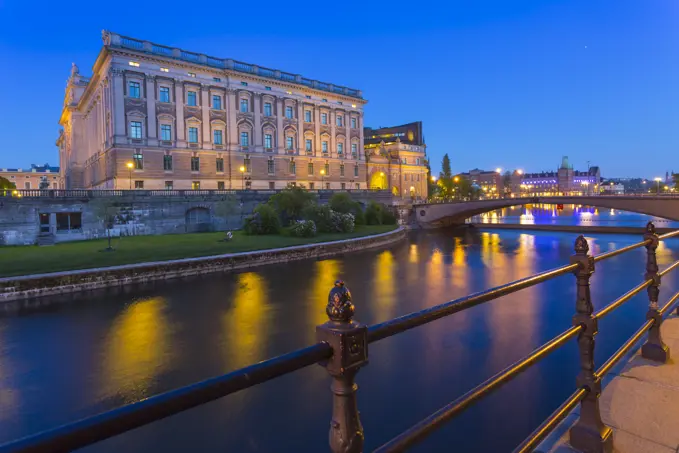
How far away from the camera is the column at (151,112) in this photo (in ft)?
164

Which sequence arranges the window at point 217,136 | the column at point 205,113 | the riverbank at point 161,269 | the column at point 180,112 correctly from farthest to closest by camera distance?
the window at point 217,136
the column at point 205,113
the column at point 180,112
the riverbank at point 161,269

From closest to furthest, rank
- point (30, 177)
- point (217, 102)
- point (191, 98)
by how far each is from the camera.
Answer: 1. point (191, 98)
2. point (217, 102)
3. point (30, 177)

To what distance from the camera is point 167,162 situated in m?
52.1

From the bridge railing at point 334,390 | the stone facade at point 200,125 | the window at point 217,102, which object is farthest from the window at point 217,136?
the bridge railing at point 334,390

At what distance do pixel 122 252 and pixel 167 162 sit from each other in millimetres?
27712

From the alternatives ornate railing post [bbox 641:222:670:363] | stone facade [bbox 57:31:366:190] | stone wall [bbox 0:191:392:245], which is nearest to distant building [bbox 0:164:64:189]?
stone facade [bbox 57:31:366:190]

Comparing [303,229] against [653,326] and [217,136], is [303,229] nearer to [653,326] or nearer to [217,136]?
[217,136]

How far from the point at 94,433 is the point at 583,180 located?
206 metres

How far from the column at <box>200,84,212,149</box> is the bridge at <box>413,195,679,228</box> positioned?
32.7 metres

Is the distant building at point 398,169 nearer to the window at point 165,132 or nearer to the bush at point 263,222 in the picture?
the window at point 165,132

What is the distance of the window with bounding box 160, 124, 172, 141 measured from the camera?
51597 mm

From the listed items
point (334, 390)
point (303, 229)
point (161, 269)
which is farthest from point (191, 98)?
point (334, 390)

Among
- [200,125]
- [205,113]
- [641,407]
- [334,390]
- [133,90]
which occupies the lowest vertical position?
[641,407]

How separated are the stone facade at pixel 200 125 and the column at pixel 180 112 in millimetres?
117
